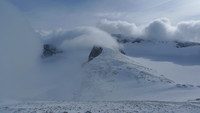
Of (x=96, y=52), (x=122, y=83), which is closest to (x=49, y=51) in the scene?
(x=96, y=52)

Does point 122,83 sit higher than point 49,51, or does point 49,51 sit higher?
point 49,51

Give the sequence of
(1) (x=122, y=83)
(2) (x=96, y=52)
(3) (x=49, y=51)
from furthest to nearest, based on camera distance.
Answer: (3) (x=49, y=51) → (2) (x=96, y=52) → (1) (x=122, y=83)

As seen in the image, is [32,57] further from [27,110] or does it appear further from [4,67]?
[27,110]

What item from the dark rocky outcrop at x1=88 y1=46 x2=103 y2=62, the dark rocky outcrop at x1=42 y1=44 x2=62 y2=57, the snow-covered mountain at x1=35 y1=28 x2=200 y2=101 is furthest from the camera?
the dark rocky outcrop at x1=42 y1=44 x2=62 y2=57

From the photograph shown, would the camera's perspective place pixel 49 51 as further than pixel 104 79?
Yes

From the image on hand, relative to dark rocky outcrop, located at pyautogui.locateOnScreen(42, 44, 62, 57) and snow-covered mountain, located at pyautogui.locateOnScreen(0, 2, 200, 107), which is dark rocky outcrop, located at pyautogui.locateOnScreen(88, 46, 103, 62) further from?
dark rocky outcrop, located at pyautogui.locateOnScreen(42, 44, 62, 57)

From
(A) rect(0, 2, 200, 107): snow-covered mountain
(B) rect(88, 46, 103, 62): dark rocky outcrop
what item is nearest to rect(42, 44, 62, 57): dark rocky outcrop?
(A) rect(0, 2, 200, 107): snow-covered mountain

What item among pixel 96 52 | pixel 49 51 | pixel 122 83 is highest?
pixel 49 51

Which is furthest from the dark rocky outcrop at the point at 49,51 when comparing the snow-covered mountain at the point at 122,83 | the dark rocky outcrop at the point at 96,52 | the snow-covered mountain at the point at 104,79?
the snow-covered mountain at the point at 122,83

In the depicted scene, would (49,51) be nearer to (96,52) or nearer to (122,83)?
(96,52)

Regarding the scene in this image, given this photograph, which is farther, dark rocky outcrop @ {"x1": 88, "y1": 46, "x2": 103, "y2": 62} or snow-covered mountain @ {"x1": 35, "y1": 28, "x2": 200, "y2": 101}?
dark rocky outcrop @ {"x1": 88, "y1": 46, "x2": 103, "y2": 62}

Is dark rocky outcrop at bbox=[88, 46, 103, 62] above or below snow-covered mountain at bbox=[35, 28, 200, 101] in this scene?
above

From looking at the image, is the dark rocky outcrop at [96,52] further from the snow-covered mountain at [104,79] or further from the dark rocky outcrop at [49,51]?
the dark rocky outcrop at [49,51]

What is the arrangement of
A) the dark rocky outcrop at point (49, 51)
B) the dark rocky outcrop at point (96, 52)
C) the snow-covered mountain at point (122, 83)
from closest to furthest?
1. the snow-covered mountain at point (122, 83)
2. the dark rocky outcrop at point (96, 52)
3. the dark rocky outcrop at point (49, 51)
